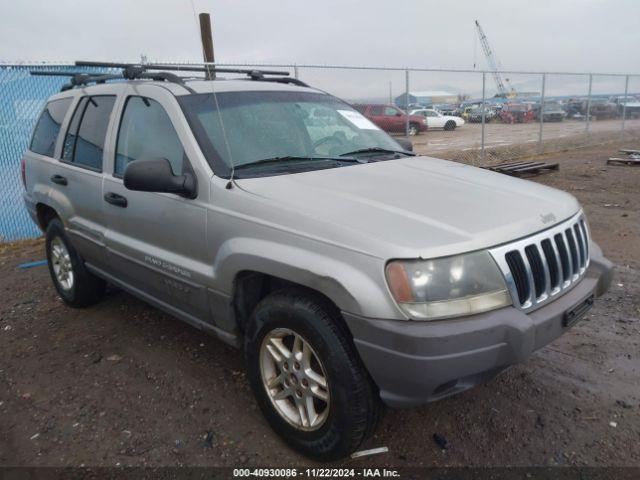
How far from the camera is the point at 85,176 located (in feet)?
12.5

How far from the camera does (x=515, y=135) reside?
15797mm

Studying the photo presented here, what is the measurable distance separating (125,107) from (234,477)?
2445mm

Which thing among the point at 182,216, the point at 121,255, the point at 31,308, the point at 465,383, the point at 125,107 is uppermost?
the point at 125,107

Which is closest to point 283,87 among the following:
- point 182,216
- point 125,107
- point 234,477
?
point 125,107

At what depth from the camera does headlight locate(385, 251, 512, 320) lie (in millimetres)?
2088

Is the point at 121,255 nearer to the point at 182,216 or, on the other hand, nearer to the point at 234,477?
the point at 182,216

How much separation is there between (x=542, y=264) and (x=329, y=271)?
3.23 ft

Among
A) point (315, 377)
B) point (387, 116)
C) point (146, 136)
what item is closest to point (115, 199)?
point (146, 136)

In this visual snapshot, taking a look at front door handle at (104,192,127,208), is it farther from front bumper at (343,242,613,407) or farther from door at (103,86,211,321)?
front bumper at (343,242,613,407)

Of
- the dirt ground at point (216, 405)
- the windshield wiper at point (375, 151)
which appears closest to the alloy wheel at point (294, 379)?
the dirt ground at point (216, 405)

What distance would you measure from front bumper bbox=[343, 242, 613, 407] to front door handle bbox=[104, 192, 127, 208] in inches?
75.2

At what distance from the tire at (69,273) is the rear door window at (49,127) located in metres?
0.64

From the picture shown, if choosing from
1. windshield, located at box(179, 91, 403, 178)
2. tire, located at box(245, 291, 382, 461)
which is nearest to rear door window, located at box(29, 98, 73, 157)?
windshield, located at box(179, 91, 403, 178)

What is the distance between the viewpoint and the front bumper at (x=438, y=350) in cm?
205
